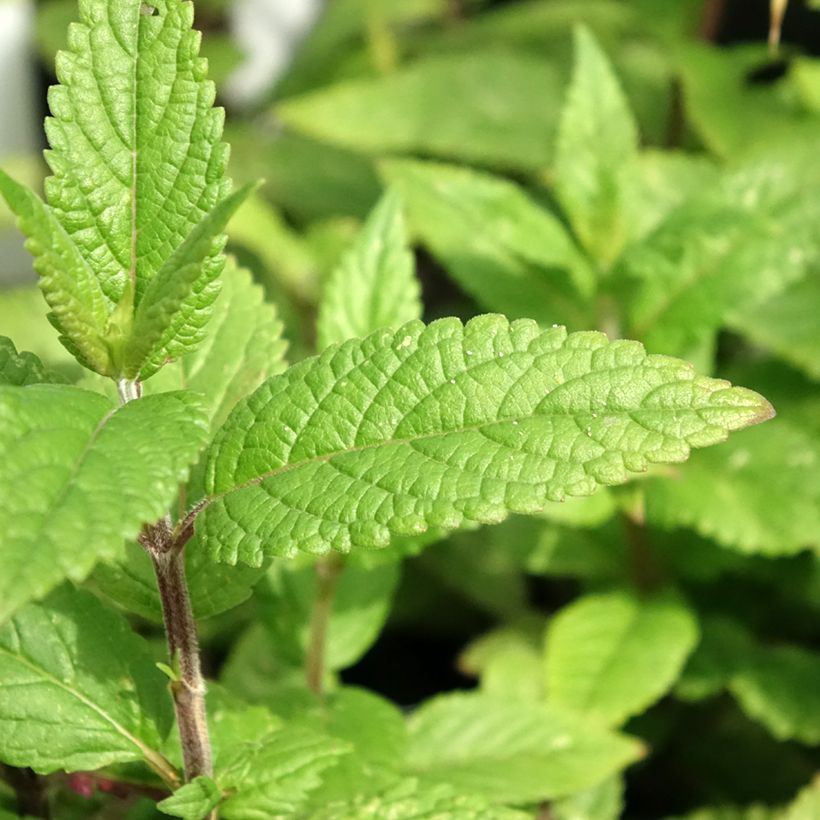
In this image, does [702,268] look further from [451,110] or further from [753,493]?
[451,110]

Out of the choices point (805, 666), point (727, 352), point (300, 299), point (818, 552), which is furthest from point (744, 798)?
point (300, 299)

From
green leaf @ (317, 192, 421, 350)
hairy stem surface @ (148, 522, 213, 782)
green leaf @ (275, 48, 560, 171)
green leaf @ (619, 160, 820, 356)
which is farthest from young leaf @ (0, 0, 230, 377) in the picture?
green leaf @ (275, 48, 560, 171)

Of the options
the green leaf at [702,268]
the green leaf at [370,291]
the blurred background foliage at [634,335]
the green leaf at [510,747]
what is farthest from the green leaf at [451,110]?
the green leaf at [510,747]

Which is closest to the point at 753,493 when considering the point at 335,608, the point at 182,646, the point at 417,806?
the point at 335,608

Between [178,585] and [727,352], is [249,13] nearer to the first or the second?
[727,352]

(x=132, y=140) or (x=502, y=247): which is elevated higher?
(x=132, y=140)

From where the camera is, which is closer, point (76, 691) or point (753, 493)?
point (76, 691)

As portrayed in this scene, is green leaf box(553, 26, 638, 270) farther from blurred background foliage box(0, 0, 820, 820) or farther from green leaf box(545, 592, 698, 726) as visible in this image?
green leaf box(545, 592, 698, 726)
